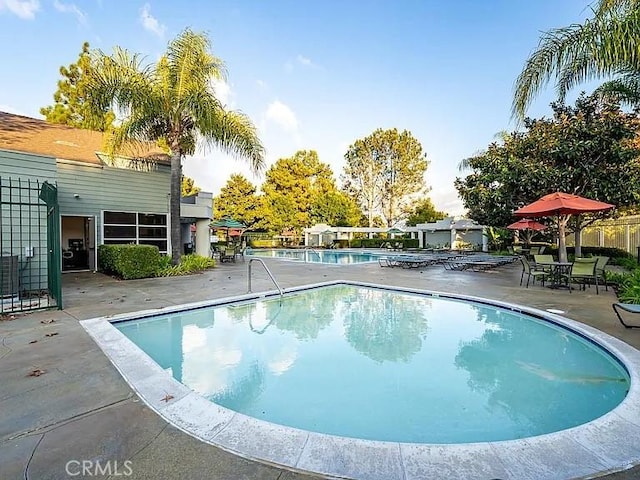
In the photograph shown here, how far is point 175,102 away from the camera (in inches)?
467

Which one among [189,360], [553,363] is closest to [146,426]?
[189,360]

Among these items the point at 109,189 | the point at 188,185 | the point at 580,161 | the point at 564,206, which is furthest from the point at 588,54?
the point at 188,185

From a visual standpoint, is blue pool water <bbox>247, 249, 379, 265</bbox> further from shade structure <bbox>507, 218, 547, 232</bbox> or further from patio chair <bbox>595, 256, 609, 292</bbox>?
patio chair <bbox>595, 256, 609, 292</bbox>

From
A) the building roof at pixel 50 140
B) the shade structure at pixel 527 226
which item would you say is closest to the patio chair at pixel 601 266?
the shade structure at pixel 527 226

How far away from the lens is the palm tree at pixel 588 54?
6.02m

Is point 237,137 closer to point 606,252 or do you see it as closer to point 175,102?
point 175,102

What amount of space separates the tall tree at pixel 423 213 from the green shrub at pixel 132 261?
105 ft

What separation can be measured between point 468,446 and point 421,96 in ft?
63.1

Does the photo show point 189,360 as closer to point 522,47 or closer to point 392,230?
point 522,47

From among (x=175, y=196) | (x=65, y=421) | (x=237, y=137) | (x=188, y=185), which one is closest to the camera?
(x=65, y=421)

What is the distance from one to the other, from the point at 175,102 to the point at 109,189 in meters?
4.50

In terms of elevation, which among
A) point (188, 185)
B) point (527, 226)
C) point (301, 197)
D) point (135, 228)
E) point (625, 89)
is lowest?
point (135, 228)

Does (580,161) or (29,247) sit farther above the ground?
(580,161)

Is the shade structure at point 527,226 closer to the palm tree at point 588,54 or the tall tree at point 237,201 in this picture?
the palm tree at point 588,54
